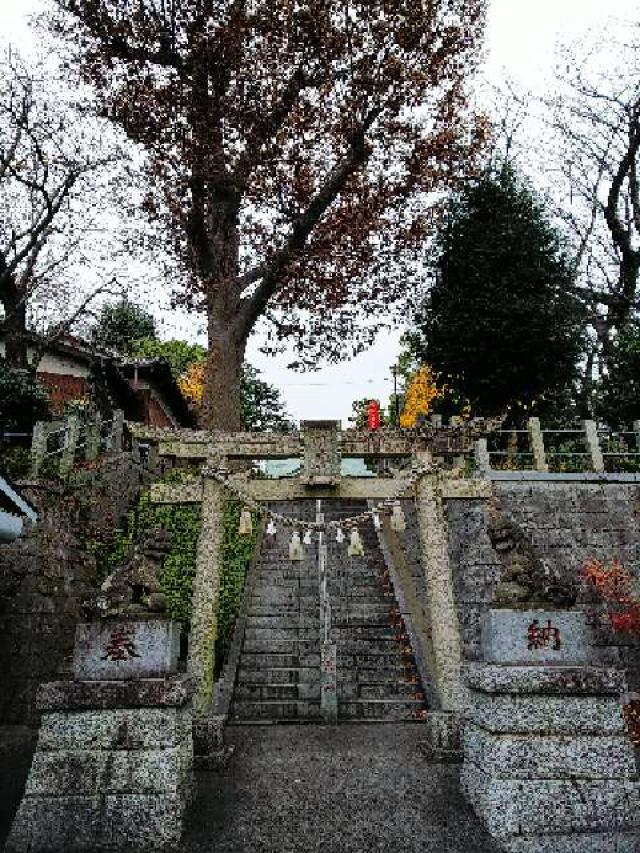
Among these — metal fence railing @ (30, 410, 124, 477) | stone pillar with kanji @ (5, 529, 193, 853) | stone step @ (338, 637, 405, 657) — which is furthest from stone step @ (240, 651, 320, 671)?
metal fence railing @ (30, 410, 124, 477)

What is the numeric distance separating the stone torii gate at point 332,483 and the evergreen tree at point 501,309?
1247 cm

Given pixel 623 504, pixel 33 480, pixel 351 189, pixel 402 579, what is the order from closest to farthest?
1. pixel 33 480
2. pixel 402 579
3. pixel 623 504
4. pixel 351 189

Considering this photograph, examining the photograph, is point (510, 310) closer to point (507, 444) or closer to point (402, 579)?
point (507, 444)

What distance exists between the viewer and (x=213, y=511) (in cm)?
858

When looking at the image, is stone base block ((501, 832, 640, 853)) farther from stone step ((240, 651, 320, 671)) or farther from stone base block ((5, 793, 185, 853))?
stone step ((240, 651, 320, 671))

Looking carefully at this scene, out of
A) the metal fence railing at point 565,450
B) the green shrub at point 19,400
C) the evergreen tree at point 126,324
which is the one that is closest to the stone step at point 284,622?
the metal fence railing at point 565,450

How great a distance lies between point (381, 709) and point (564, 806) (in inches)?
184

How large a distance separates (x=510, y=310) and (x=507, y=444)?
4.94 m

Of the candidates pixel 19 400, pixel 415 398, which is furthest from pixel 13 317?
pixel 415 398

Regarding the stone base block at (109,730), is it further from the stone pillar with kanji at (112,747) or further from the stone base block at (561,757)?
the stone base block at (561,757)

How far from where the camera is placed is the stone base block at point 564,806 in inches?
208

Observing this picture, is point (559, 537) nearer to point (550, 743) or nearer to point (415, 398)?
point (550, 743)

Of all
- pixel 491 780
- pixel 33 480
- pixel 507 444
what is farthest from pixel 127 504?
pixel 507 444

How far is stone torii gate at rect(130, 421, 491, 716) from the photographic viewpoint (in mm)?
8109
